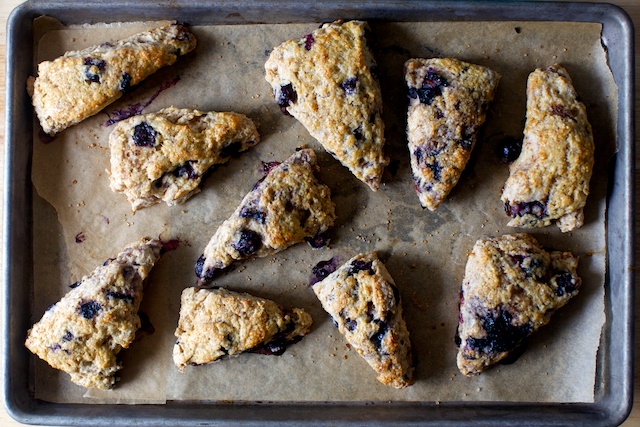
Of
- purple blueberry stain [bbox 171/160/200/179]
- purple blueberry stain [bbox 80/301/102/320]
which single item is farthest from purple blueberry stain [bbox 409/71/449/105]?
purple blueberry stain [bbox 80/301/102/320]

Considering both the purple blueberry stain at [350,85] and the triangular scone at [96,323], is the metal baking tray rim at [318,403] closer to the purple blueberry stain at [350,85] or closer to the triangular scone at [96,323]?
the triangular scone at [96,323]

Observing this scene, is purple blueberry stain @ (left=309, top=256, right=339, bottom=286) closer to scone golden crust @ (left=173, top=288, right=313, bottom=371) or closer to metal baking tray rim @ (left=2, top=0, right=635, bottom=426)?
scone golden crust @ (left=173, top=288, right=313, bottom=371)

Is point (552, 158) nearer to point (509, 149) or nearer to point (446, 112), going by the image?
point (509, 149)

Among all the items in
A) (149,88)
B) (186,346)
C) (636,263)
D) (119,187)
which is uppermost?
(149,88)

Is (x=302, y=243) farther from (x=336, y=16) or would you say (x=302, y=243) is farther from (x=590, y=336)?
(x=590, y=336)

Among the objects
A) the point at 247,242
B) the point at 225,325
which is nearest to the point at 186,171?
the point at 247,242

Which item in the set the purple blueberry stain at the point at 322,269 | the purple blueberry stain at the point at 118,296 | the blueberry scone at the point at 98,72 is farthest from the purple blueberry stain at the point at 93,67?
the purple blueberry stain at the point at 322,269

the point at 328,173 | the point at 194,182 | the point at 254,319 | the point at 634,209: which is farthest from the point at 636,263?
the point at 194,182
